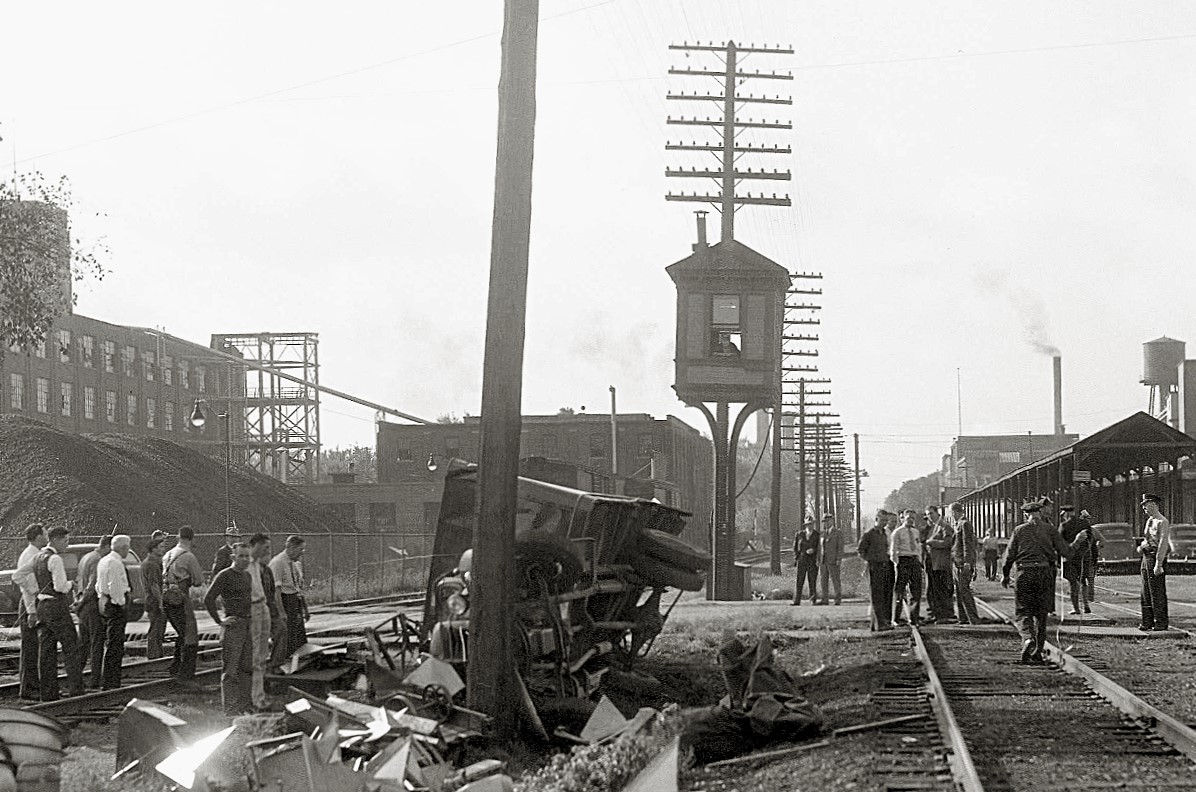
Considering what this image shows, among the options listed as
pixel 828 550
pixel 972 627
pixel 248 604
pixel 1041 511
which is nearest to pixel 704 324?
pixel 828 550

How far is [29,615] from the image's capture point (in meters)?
14.6

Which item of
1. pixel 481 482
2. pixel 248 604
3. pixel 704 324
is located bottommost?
pixel 248 604

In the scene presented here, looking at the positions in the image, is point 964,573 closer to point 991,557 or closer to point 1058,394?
point 991,557

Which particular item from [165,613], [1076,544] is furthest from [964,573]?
[165,613]

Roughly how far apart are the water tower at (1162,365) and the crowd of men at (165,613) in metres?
89.5

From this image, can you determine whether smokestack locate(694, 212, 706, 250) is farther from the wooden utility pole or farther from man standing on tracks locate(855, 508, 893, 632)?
the wooden utility pole

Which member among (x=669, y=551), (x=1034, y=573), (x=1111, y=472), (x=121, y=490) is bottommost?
(x=1034, y=573)

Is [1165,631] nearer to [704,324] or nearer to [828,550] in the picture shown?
[828,550]

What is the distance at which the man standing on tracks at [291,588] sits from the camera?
16.0 metres

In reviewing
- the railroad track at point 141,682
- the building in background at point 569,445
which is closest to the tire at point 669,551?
the railroad track at point 141,682

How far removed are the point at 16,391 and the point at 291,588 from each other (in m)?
56.1

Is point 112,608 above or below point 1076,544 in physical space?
below

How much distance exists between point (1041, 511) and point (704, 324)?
19.4 m

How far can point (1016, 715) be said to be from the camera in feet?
36.7
